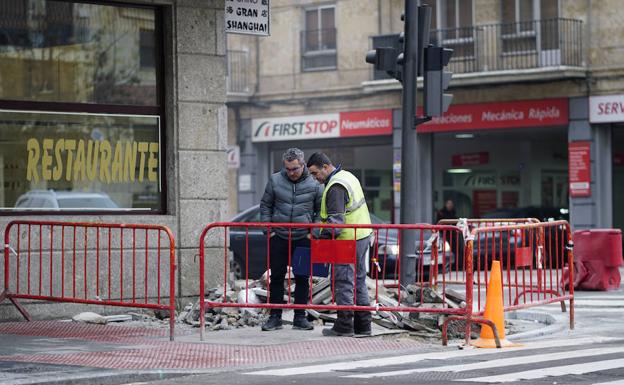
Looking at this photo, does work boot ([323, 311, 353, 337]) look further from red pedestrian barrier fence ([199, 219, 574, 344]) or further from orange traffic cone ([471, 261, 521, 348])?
orange traffic cone ([471, 261, 521, 348])

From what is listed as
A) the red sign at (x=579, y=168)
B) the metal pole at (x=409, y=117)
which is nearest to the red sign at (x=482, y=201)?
the red sign at (x=579, y=168)

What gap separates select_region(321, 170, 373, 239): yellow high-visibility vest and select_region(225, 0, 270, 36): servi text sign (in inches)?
132

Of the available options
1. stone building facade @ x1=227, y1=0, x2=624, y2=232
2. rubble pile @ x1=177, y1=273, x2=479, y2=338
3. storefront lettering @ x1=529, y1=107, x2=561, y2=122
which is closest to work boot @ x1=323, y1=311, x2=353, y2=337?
rubble pile @ x1=177, y1=273, x2=479, y2=338

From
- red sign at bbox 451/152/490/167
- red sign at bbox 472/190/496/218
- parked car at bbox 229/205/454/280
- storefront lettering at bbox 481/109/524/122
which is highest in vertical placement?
storefront lettering at bbox 481/109/524/122

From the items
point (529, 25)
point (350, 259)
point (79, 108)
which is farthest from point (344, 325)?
point (529, 25)

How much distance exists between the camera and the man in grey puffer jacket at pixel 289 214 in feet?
40.8

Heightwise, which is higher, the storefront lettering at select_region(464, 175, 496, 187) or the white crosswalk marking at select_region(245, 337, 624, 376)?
the storefront lettering at select_region(464, 175, 496, 187)

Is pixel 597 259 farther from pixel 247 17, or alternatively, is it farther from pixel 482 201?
pixel 482 201

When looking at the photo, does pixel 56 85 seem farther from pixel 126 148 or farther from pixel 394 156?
pixel 394 156

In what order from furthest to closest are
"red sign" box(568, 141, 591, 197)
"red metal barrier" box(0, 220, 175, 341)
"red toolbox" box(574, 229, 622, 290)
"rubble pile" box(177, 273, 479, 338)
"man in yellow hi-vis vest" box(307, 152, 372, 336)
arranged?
"red sign" box(568, 141, 591, 197), "red toolbox" box(574, 229, 622, 290), "red metal barrier" box(0, 220, 175, 341), "rubble pile" box(177, 273, 479, 338), "man in yellow hi-vis vest" box(307, 152, 372, 336)

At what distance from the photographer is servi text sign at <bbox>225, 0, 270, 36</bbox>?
14797 mm

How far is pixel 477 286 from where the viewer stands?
40.7ft

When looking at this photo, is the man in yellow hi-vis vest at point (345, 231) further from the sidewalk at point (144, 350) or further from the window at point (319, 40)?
the window at point (319, 40)

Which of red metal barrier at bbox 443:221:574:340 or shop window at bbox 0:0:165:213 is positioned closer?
red metal barrier at bbox 443:221:574:340
